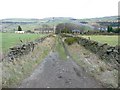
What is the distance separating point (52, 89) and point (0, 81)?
2869 millimetres

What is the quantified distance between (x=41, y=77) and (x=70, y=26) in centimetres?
16436

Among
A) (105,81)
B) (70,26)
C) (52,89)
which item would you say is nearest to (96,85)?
(105,81)

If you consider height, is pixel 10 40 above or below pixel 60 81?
above

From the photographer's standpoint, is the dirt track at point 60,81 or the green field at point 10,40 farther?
the green field at point 10,40

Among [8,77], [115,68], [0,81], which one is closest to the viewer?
[0,81]

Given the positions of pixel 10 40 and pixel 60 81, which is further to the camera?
pixel 10 40

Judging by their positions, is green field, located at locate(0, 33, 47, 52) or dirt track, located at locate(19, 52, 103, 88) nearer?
dirt track, located at locate(19, 52, 103, 88)

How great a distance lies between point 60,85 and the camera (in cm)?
1614

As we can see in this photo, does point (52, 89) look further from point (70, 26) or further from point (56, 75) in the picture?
point (70, 26)

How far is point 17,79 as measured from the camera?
17.3 meters

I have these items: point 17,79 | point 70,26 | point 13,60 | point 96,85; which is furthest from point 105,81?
point 70,26

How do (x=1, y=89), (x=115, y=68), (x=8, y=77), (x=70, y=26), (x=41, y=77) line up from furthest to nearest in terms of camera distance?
(x=70, y=26), (x=115, y=68), (x=41, y=77), (x=8, y=77), (x=1, y=89)

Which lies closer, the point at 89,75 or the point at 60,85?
the point at 60,85

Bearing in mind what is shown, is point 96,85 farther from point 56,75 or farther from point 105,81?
point 56,75
